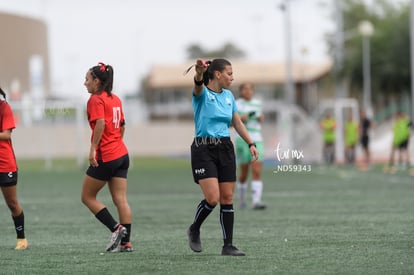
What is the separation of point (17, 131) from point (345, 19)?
29.0 meters

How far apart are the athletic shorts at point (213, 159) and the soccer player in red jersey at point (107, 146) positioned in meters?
0.88

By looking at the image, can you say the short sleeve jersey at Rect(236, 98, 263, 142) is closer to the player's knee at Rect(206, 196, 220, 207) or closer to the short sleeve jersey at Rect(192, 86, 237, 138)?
the short sleeve jersey at Rect(192, 86, 237, 138)

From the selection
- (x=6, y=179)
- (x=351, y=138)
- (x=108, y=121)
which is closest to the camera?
(x=108, y=121)

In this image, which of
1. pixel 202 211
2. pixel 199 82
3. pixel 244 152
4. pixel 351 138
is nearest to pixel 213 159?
pixel 202 211

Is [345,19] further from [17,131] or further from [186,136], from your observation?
[17,131]

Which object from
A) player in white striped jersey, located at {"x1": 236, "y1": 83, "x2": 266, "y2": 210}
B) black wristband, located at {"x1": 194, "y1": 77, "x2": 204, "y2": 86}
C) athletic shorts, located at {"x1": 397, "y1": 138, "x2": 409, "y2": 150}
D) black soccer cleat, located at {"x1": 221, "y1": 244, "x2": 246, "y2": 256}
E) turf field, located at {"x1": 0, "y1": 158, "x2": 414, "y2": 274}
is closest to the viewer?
turf field, located at {"x1": 0, "y1": 158, "x2": 414, "y2": 274}

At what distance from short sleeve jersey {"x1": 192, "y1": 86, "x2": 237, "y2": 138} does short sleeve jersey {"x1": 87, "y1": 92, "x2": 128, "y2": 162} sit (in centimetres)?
91

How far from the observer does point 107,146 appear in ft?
35.1

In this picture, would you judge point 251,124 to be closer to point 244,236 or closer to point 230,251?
point 244,236

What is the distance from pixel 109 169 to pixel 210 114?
4.06 ft

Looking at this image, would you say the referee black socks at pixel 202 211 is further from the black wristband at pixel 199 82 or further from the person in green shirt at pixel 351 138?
the person in green shirt at pixel 351 138

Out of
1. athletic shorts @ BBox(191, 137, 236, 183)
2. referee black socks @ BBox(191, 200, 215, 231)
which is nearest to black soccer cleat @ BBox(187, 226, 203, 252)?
referee black socks @ BBox(191, 200, 215, 231)

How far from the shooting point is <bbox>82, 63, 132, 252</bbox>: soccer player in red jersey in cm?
1059

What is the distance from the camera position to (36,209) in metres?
18.0
